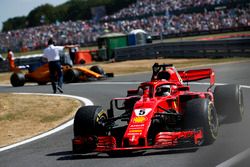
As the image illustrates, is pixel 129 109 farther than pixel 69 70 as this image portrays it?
No

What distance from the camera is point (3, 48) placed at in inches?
3285

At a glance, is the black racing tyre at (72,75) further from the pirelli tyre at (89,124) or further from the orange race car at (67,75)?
the pirelli tyre at (89,124)

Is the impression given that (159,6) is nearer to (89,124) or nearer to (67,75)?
(67,75)

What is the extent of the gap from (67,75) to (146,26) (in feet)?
146

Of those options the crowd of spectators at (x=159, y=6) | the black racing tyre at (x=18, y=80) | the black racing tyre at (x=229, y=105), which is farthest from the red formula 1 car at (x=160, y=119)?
the crowd of spectators at (x=159, y=6)

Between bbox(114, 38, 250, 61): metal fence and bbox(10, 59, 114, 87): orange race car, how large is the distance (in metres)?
7.35

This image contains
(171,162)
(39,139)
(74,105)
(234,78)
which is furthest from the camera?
(234,78)

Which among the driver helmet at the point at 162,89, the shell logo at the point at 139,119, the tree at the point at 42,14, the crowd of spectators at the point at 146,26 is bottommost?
the shell logo at the point at 139,119

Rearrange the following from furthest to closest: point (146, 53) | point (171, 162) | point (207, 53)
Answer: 1. point (146, 53)
2. point (207, 53)
3. point (171, 162)

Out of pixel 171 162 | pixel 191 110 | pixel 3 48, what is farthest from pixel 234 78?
pixel 3 48

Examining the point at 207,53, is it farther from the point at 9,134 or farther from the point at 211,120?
the point at 211,120

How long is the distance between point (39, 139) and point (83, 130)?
1814 mm

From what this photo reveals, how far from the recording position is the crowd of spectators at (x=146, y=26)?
52.9 metres

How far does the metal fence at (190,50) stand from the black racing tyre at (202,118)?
18.0 metres
